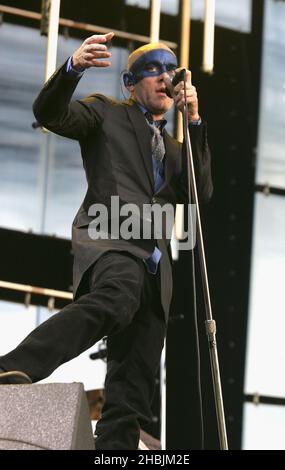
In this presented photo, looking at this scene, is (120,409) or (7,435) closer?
(7,435)

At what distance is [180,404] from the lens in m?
5.73

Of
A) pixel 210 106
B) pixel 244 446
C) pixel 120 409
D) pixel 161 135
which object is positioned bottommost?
pixel 244 446

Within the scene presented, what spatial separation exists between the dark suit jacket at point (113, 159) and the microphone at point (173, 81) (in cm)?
12

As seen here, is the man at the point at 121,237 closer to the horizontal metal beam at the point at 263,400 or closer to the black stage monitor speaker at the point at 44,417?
the black stage monitor speaker at the point at 44,417

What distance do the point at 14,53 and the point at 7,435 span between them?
3.75m

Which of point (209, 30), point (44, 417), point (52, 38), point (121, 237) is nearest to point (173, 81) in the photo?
point (121, 237)

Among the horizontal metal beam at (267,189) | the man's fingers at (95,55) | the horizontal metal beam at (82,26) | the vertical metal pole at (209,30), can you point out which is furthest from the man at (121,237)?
the horizontal metal beam at (267,189)

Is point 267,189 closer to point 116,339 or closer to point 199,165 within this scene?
point 199,165

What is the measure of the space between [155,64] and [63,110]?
0.41m

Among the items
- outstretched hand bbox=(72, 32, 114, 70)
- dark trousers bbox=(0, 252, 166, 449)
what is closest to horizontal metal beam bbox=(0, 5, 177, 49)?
outstretched hand bbox=(72, 32, 114, 70)

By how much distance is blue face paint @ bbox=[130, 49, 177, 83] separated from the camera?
12.2 ft

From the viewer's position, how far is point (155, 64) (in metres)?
3.72

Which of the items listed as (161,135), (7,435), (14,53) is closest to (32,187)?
(14,53)
